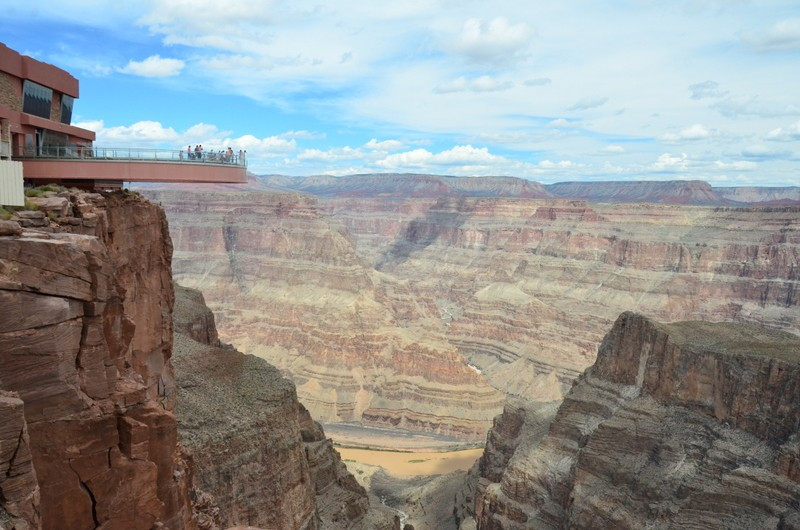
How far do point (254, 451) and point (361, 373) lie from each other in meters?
68.6

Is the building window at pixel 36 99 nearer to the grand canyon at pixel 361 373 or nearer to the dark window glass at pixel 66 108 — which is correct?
the dark window glass at pixel 66 108

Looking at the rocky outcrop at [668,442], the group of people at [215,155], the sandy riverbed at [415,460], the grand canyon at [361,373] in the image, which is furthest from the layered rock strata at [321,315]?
the group of people at [215,155]

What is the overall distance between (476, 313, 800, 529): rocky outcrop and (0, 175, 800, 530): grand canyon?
135mm

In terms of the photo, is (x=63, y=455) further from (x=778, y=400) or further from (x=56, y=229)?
(x=778, y=400)

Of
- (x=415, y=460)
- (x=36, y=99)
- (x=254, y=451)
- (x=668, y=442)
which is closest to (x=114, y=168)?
(x=36, y=99)

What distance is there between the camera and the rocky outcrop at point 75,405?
1127 cm

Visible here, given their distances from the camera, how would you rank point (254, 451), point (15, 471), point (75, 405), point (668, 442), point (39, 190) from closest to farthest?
1. point (15, 471)
2. point (75, 405)
3. point (39, 190)
4. point (254, 451)
5. point (668, 442)

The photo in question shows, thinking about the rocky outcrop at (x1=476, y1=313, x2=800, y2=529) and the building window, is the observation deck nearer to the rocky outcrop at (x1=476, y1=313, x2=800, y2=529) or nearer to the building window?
the building window

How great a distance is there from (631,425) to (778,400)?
8917 mm

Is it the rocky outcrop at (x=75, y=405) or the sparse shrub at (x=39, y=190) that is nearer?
the rocky outcrop at (x=75, y=405)

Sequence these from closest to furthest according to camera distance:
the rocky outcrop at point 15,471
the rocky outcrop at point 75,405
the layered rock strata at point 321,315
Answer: the rocky outcrop at point 15,471 → the rocky outcrop at point 75,405 → the layered rock strata at point 321,315

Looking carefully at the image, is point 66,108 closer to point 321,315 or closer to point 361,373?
point 361,373

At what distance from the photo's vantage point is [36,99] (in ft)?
85.6

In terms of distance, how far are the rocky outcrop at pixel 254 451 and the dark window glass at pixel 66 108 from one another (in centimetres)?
1340
